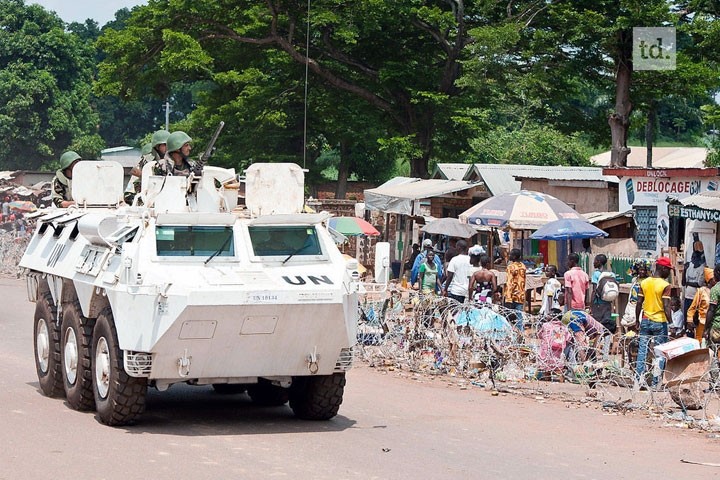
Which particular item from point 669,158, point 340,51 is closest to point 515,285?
point 340,51

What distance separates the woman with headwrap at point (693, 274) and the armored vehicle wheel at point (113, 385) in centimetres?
990

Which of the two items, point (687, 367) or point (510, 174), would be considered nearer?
point (687, 367)

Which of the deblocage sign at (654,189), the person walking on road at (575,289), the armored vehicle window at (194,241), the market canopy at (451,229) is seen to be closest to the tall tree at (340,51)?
the market canopy at (451,229)

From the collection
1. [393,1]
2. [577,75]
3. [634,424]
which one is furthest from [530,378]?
[393,1]

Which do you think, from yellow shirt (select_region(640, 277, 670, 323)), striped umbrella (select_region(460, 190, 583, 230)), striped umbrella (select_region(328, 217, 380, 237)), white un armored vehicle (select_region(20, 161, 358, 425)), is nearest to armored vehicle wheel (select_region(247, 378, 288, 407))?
white un armored vehicle (select_region(20, 161, 358, 425))

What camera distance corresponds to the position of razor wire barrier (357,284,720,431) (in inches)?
505

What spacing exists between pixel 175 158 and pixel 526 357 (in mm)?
5276

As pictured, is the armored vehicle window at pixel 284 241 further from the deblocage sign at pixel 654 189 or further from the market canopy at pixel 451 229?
the market canopy at pixel 451 229

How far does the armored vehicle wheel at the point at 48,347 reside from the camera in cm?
1291

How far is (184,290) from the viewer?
33.3ft

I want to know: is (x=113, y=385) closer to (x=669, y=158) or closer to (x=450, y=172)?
(x=450, y=172)

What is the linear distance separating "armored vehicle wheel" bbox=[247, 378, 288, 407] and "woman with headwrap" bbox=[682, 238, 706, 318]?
7.59 meters

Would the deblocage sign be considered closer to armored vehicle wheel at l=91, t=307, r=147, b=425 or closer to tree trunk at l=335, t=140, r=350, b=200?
armored vehicle wheel at l=91, t=307, r=147, b=425

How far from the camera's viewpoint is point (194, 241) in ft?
36.0
